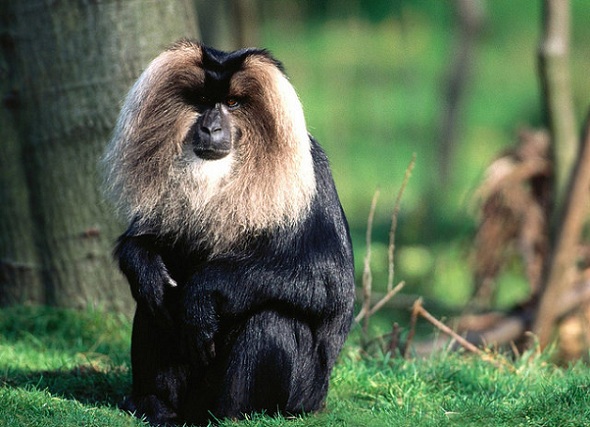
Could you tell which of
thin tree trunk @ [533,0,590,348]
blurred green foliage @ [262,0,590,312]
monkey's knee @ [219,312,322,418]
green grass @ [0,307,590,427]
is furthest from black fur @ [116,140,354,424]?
blurred green foliage @ [262,0,590,312]

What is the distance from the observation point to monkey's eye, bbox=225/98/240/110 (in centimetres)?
387

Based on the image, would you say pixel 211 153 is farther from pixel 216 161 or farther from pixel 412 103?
pixel 412 103

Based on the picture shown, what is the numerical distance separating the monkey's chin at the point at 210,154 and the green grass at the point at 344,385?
1.03 meters

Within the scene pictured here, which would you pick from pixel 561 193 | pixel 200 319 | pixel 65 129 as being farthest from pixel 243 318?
pixel 561 193

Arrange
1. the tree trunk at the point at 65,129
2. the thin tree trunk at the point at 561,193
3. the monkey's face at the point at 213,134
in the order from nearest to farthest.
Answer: the monkey's face at the point at 213,134 → the tree trunk at the point at 65,129 → the thin tree trunk at the point at 561,193

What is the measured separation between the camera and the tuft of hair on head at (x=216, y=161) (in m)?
3.82

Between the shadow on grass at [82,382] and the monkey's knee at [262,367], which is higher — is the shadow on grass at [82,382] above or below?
below

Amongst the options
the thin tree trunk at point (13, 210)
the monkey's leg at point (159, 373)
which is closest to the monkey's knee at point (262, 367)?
the monkey's leg at point (159, 373)

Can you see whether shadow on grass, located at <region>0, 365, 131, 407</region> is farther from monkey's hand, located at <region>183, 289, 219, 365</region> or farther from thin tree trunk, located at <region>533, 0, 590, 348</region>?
thin tree trunk, located at <region>533, 0, 590, 348</region>

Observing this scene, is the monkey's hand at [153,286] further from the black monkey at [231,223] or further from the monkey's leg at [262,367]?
the monkey's leg at [262,367]

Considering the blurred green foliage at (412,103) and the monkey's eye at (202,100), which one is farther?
the blurred green foliage at (412,103)

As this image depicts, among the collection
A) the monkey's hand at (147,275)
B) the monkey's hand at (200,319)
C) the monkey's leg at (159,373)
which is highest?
the monkey's hand at (147,275)

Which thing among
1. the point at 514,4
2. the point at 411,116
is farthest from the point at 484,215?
the point at 514,4

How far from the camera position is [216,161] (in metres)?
3.83
